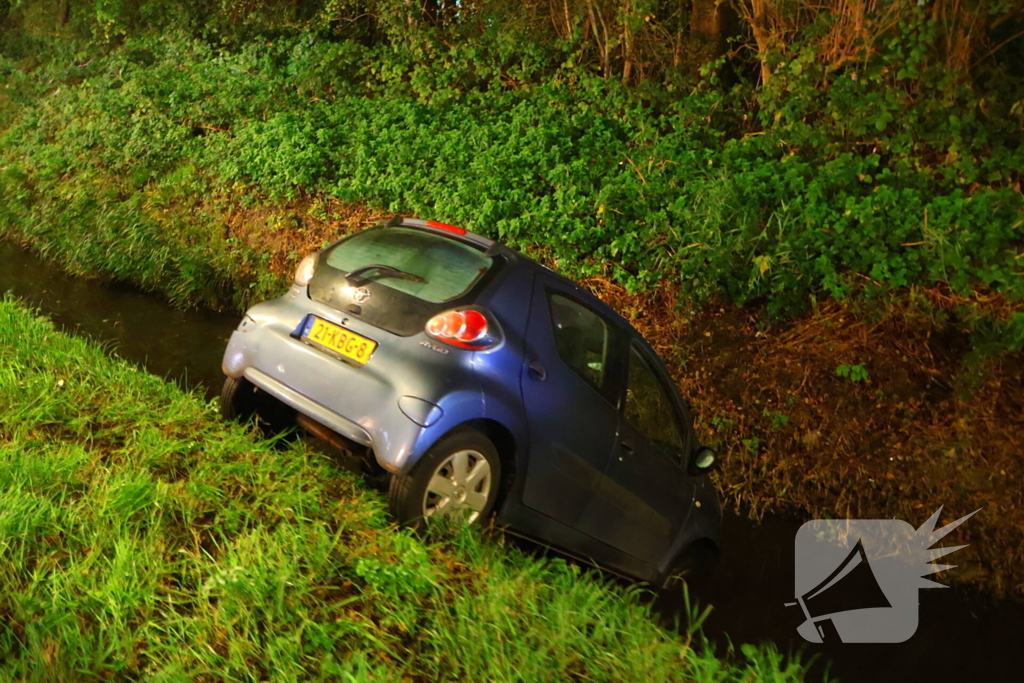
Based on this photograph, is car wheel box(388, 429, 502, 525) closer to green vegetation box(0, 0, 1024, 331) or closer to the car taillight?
the car taillight

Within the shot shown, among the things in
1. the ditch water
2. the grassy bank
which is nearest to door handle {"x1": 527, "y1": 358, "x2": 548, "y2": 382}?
the ditch water

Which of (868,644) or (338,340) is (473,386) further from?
(868,644)

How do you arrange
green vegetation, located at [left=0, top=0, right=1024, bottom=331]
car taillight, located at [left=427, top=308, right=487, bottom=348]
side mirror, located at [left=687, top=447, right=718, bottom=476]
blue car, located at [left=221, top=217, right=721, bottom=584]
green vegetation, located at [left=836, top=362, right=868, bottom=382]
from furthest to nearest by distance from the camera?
green vegetation, located at [left=0, top=0, right=1024, bottom=331], green vegetation, located at [left=836, top=362, right=868, bottom=382], side mirror, located at [left=687, top=447, right=718, bottom=476], car taillight, located at [left=427, top=308, right=487, bottom=348], blue car, located at [left=221, top=217, right=721, bottom=584]

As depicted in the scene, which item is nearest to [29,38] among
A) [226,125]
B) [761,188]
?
[226,125]

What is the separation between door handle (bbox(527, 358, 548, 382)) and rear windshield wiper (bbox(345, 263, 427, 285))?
72cm

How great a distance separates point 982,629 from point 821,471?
1.65 meters

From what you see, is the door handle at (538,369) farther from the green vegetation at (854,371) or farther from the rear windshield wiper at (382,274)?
the green vegetation at (854,371)

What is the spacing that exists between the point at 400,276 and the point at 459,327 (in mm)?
551

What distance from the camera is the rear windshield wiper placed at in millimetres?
4750

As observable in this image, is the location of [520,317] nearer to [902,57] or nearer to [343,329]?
[343,329]

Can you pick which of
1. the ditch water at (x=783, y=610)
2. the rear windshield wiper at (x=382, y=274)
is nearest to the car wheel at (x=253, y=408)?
the rear windshield wiper at (x=382, y=274)

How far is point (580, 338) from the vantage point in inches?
198

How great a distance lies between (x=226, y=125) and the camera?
13.0 meters

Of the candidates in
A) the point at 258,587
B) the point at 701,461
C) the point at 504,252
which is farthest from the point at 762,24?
the point at 258,587
